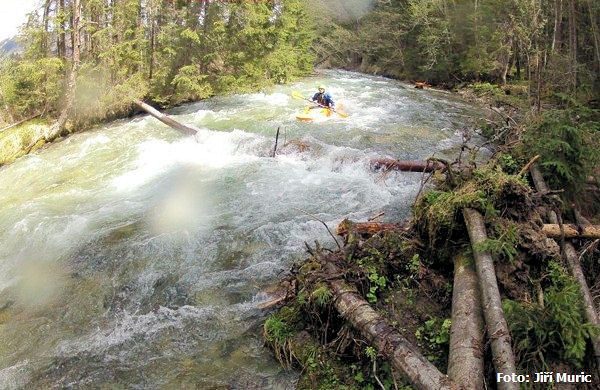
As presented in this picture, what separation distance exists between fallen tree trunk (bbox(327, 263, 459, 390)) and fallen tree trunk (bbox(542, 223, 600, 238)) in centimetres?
227

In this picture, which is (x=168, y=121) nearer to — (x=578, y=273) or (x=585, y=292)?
(x=578, y=273)

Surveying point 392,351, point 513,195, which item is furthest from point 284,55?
point 392,351

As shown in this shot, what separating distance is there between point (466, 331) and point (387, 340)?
24.9 inches

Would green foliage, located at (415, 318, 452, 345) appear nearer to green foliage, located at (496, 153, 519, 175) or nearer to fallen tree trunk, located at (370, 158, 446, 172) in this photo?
green foliage, located at (496, 153, 519, 175)

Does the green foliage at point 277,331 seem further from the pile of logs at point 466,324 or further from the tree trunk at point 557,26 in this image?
the tree trunk at point 557,26

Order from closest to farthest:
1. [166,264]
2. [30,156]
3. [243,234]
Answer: [166,264]
[243,234]
[30,156]

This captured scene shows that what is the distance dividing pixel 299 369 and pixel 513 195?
112 inches

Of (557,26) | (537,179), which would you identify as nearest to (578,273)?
(537,179)

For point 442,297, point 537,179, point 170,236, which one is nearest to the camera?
point 442,297

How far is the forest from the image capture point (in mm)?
3451

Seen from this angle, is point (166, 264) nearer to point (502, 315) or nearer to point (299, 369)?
point (299, 369)

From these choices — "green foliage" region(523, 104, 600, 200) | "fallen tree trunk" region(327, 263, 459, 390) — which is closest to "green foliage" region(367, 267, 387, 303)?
A: "fallen tree trunk" region(327, 263, 459, 390)

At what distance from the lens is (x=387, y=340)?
349 cm

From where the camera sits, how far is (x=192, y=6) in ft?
59.6
